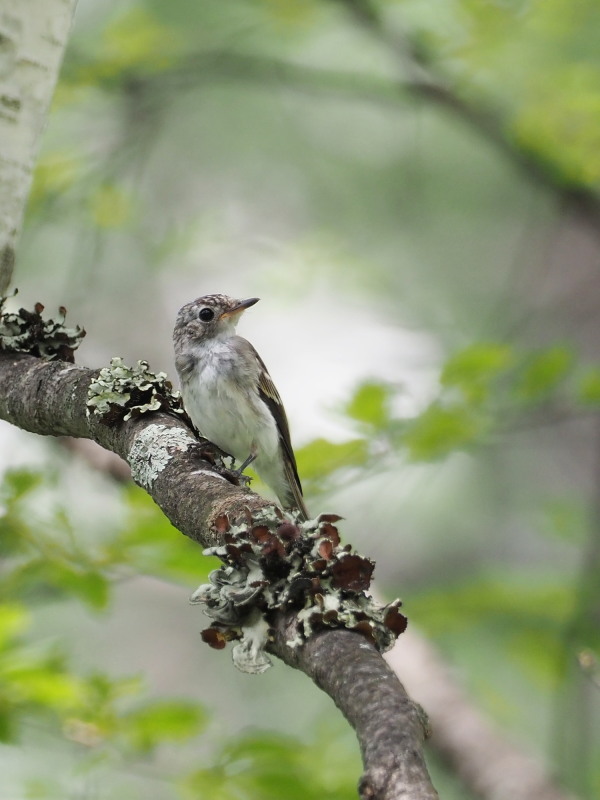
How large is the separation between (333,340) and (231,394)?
649 centimetres

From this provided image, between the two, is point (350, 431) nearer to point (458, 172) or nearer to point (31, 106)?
point (31, 106)

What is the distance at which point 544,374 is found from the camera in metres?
5.20

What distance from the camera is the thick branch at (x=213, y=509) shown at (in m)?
1.38

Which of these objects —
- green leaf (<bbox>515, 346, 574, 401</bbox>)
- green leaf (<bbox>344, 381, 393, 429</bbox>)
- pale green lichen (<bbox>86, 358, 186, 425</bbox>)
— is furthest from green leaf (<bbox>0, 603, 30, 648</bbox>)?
green leaf (<bbox>515, 346, 574, 401</bbox>)

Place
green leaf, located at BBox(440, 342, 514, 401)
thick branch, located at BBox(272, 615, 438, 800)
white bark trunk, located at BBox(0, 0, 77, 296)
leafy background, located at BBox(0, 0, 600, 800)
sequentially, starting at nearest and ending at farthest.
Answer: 1. thick branch, located at BBox(272, 615, 438, 800)
2. white bark trunk, located at BBox(0, 0, 77, 296)
3. leafy background, located at BBox(0, 0, 600, 800)
4. green leaf, located at BBox(440, 342, 514, 401)

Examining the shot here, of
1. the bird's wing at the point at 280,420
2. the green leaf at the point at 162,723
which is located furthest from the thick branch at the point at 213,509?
the bird's wing at the point at 280,420

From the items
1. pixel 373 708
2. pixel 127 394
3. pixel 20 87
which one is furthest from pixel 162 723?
pixel 373 708

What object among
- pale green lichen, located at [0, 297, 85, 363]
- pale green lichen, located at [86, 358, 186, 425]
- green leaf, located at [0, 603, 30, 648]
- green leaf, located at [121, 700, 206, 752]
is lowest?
green leaf, located at [121, 700, 206, 752]

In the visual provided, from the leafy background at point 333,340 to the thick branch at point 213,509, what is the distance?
92 cm

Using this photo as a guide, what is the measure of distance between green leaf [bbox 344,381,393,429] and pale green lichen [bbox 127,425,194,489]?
2.11 meters

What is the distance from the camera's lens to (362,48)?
10609 mm

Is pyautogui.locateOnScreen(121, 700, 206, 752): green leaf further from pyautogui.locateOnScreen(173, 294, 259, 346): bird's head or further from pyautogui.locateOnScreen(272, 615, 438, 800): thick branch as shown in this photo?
pyautogui.locateOnScreen(272, 615, 438, 800): thick branch

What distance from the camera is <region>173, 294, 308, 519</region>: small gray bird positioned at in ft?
16.1

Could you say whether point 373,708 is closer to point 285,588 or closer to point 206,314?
point 285,588
